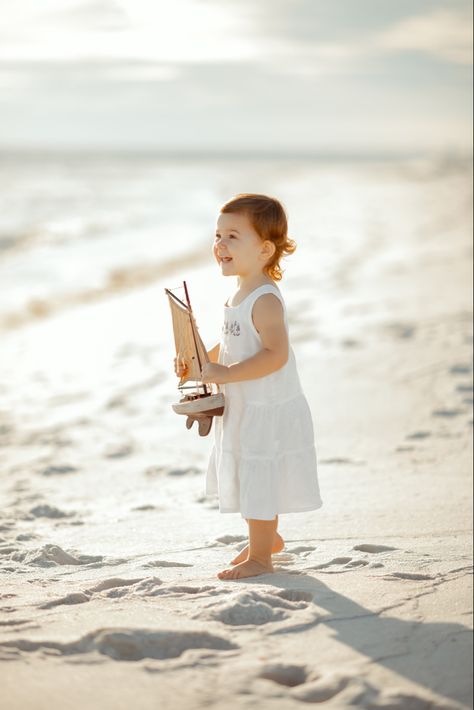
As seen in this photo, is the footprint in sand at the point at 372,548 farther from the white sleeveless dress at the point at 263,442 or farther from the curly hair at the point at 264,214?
the curly hair at the point at 264,214

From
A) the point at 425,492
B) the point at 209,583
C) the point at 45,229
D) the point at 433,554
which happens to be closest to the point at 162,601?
the point at 209,583

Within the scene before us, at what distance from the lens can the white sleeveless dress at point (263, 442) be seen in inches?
131

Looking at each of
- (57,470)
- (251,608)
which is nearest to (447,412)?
(57,470)

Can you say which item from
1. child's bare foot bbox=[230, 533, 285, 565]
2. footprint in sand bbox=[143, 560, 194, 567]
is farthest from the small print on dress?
footprint in sand bbox=[143, 560, 194, 567]

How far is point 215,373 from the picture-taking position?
129 inches

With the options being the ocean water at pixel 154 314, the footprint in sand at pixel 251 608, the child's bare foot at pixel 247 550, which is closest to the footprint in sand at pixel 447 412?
the ocean water at pixel 154 314

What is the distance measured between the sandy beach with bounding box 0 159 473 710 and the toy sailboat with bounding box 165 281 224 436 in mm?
574

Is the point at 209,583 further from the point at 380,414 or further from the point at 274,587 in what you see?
the point at 380,414

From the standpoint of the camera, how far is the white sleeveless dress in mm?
3340

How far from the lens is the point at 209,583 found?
10.8ft

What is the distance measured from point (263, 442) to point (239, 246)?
687mm

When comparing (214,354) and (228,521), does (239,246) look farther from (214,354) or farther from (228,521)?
(228,521)

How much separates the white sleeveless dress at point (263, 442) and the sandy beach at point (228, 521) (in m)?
0.27

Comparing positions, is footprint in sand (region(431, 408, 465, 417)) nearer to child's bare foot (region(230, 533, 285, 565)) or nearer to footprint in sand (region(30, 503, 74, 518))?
footprint in sand (region(30, 503, 74, 518))
